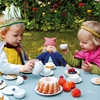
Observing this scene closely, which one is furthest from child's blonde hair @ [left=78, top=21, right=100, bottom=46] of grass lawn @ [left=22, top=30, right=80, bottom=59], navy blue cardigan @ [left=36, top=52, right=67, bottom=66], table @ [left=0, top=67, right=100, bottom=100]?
grass lawn @ [left=22, top=30, right=80, bottom=59]

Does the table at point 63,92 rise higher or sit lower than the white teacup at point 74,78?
lower

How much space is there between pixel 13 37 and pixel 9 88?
627mm

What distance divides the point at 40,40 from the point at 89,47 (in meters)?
3.25

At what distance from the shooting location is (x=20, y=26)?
9.75 ft

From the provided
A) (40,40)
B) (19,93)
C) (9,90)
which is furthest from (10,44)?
(40,40)

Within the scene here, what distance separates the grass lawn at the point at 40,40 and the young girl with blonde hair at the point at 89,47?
228 centimetres

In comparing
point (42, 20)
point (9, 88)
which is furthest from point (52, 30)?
point (9, 88)

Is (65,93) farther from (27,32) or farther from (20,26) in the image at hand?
(27,32)

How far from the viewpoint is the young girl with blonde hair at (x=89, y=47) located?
3133 mm

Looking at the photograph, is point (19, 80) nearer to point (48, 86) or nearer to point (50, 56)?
point (48, 86)

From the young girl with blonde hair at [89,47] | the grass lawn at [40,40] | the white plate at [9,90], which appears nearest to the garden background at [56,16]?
the grass lawn at [40,40]

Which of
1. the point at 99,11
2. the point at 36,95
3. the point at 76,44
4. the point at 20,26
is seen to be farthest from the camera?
the point at 99,11

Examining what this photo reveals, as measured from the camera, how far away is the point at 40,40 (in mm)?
6426

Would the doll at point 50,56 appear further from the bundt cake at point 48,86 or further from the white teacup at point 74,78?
the bundt cake at point 48,86
